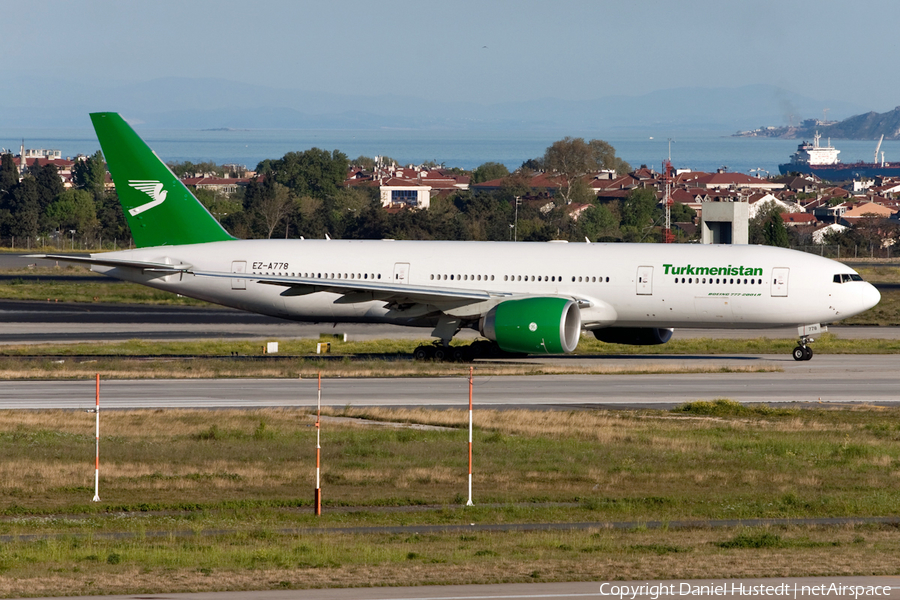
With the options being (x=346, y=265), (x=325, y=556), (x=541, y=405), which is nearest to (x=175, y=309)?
(x=346, y=265)

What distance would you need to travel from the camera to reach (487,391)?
3259 centimetres

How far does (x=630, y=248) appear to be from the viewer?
130 feet

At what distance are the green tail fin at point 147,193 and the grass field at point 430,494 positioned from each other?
1671cm

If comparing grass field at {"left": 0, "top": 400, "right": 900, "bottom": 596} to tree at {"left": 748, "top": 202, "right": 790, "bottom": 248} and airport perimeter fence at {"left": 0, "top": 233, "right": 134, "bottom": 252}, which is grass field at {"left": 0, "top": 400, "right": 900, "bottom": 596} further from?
airport perimeter fence at {"left": 0, "top": 233, "right": 134, "bottom": 252}

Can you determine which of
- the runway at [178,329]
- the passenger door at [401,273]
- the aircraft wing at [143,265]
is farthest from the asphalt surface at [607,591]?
the runway at [178,329]

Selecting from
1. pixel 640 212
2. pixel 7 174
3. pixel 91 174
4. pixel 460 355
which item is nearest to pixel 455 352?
pixel 460 355

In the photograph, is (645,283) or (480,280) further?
(480,280)

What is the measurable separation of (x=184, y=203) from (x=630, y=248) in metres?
16.9

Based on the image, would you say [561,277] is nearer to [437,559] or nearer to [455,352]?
[455,352]

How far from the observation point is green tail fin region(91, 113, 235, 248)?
42.9 meters

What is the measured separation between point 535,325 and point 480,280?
12.9ft

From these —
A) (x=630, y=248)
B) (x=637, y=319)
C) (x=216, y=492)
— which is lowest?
(x=216, y=492)

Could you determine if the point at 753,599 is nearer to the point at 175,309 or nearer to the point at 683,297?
the point at 683,297

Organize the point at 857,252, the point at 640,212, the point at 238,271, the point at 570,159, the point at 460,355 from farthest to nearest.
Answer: the point at 570,159
the point at 640,212
the point at 857,252
the point at 238,271
the point at 460,355
